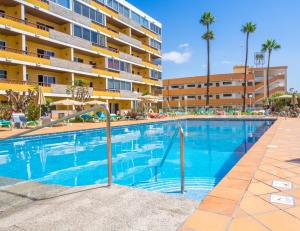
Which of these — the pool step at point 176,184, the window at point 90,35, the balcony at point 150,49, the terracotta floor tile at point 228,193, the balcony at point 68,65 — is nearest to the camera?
the terracotta floor tile at point 228,193

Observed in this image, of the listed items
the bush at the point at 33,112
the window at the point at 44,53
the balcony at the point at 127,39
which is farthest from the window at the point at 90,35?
the bush at the point at 33,112

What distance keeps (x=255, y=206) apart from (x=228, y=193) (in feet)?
1.56

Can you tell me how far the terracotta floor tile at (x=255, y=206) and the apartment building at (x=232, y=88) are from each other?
47.0m

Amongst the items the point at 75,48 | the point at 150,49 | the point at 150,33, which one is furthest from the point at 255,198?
the point at 150,33

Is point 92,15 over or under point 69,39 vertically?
over

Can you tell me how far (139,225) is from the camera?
2633 mm

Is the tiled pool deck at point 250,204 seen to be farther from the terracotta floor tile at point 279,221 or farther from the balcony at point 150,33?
the balcony at point 150,33

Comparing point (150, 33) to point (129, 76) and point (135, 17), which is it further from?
point (129, 76)

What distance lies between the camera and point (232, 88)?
52594 mm

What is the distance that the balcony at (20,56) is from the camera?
2023cm

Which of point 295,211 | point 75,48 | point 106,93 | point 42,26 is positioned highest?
point 42,26

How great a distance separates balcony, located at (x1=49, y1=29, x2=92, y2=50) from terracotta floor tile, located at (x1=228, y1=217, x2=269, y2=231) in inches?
1006

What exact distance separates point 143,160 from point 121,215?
20.0ft

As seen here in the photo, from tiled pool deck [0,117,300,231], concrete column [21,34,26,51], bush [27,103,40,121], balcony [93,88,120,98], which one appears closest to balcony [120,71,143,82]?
balcony [93,88,120,98]
